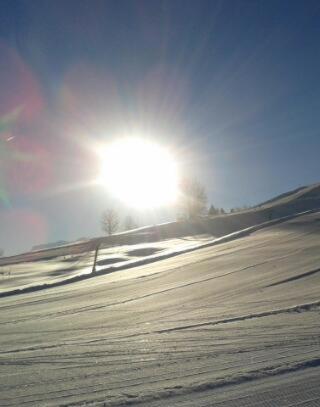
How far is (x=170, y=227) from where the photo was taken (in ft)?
220

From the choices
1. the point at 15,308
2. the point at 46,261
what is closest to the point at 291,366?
the point at 15,308

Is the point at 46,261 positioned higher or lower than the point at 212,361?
higher

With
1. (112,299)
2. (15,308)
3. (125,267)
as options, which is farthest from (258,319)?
(125,267)

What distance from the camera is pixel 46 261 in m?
44.5

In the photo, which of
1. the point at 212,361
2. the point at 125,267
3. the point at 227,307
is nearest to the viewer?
the point at 212,361

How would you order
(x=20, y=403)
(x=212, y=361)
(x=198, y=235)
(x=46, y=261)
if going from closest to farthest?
1. (x=20, y=403)
2. (x=212, y=361)
3. (x=46, y=261)
4. (x=198, y=235)

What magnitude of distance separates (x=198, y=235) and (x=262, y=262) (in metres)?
36.7

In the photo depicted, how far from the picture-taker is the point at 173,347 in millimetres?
7051

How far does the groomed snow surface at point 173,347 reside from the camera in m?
5.05

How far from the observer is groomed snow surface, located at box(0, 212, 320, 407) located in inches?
199

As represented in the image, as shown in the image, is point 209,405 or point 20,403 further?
point 20,403

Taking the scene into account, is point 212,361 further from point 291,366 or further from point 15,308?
point 15,308

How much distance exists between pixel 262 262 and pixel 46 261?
98.5 ft

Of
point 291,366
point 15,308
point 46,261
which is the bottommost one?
point 291,366
